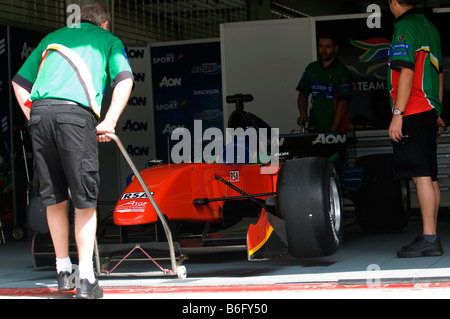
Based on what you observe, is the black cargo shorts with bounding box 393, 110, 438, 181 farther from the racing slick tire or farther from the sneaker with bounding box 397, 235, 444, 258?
the racing slick tire

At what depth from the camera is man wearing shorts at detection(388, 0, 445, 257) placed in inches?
205

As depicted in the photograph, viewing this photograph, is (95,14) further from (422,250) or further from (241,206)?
(422,250)

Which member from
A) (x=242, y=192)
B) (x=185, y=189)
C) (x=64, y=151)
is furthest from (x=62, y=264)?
(x=242, y=192)

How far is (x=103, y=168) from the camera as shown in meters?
11.0

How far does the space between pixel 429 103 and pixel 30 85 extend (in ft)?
8.93

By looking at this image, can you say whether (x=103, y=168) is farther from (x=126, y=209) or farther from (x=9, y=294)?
(x=9, y=294)

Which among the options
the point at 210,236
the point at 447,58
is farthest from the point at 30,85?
the point at 447,58

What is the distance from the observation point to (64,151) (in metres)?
3.92

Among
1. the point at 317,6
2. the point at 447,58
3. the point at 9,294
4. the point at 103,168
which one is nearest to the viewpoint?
the point at 9,294

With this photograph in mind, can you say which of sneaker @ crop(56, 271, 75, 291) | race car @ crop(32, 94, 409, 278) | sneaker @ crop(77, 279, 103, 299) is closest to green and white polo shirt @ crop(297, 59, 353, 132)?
race car @ crop(32, 94, 409, 278)

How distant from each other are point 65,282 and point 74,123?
0.86 m

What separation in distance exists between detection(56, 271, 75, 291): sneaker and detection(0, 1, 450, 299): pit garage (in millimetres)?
137

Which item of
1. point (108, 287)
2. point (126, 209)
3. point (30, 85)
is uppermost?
point (30, 85)

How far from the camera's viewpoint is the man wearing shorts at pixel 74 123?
3.92 meters
